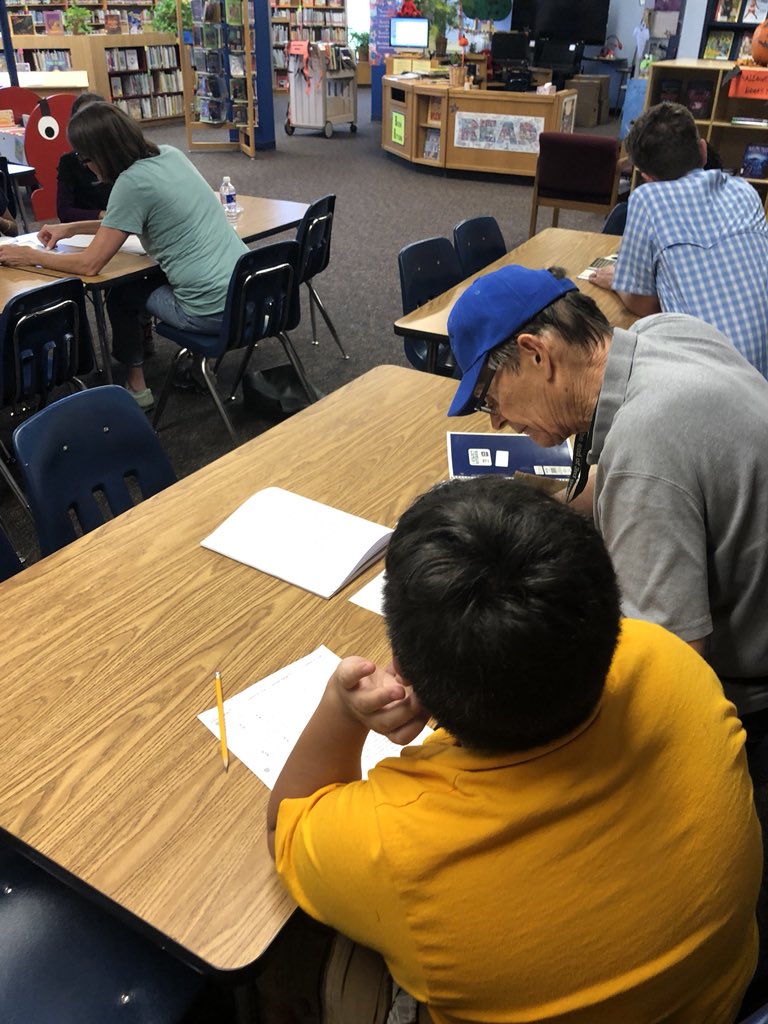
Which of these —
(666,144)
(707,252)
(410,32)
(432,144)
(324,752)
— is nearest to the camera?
(324,752)

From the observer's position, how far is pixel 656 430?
3.59 feet

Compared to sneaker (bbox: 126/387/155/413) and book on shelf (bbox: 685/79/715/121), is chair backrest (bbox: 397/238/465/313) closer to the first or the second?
sneaker (bbox: 126/387/155/413)

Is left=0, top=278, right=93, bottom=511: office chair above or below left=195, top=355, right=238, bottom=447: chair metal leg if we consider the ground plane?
above

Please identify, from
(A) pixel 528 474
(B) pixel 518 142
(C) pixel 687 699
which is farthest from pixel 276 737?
(B) pixel 518 142

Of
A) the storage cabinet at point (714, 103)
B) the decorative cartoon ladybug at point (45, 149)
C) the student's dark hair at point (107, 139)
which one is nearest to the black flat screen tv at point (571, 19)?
the storage cabinet at point (714, 103)

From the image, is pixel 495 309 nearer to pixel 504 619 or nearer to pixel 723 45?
pixel 504 619

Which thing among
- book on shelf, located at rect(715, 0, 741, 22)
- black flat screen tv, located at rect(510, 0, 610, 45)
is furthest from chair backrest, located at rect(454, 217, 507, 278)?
black flat screen tv, located at rect(510, 0, 610, 45)

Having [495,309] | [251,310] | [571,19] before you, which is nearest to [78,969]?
[495,309]

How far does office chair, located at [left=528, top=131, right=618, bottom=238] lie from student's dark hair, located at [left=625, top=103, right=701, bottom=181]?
3426 mm

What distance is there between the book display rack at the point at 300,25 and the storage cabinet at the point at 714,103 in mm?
8800

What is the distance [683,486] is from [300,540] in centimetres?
71

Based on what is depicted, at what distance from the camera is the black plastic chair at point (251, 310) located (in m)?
3.07

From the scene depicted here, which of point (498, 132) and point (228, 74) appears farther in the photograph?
point (228, 74)

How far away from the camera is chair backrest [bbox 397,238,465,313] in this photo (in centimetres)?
306
